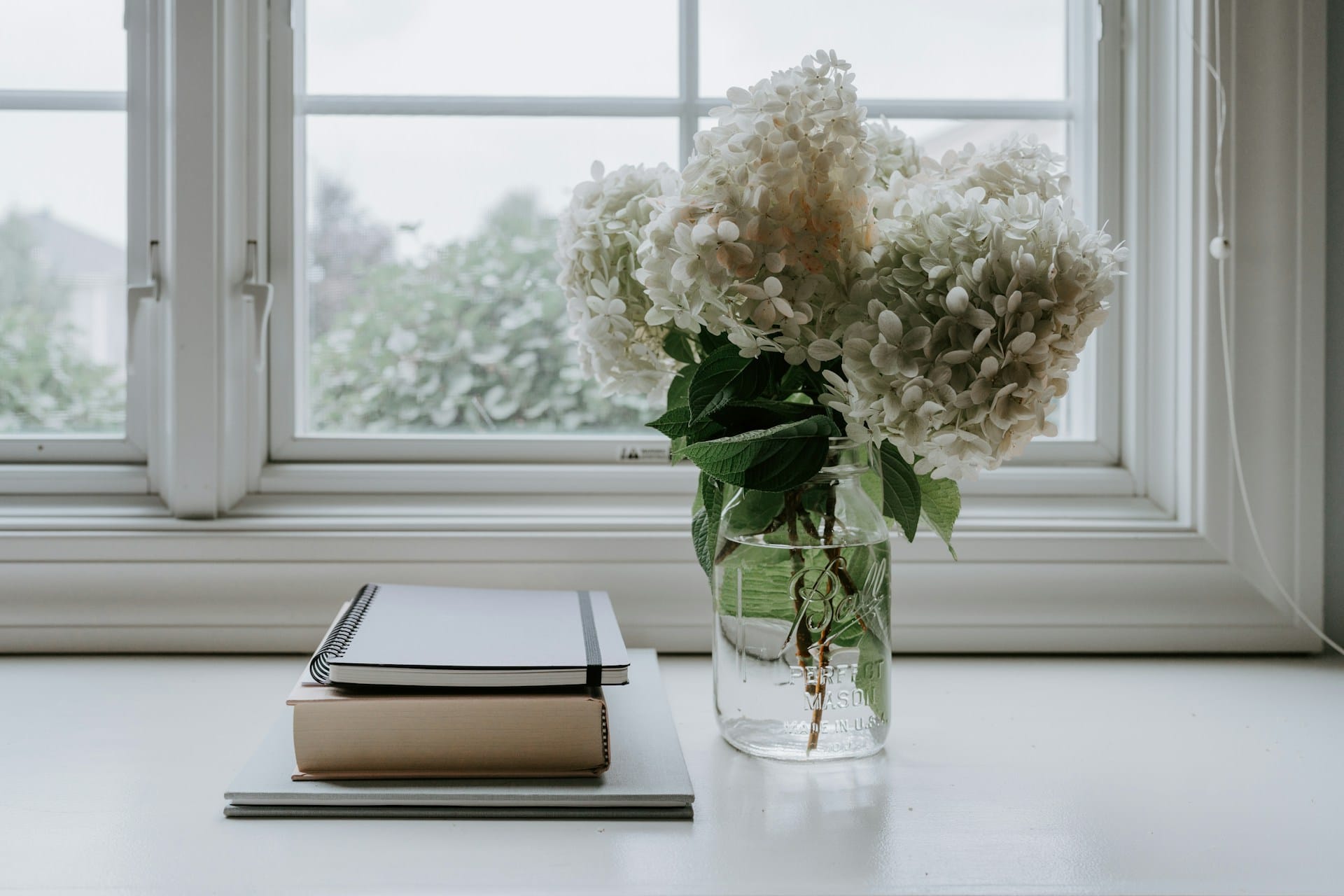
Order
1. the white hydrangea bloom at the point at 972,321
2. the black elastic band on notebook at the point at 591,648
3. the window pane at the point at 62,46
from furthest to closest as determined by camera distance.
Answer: the window pane at the point at 62,46 → the black elastic band on notebook at the point at 591,648 → the white hydrangea bloom at the point at 972,321

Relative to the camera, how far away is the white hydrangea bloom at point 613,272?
0.73m

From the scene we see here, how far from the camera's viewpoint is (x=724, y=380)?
69 cm

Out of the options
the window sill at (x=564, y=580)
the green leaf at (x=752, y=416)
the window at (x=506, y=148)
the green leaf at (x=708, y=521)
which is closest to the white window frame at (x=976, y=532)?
the window sill at (x=564, y=580)

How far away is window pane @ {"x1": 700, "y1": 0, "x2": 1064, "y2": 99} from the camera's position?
1189 mm

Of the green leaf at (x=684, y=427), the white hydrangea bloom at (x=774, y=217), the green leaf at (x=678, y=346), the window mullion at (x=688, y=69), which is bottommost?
the green leaf at (x=684, y=427)

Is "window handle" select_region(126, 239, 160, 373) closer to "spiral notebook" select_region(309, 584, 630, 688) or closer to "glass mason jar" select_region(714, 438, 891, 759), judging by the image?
"spiral notebook" select_region(309, 584, 630, 688)

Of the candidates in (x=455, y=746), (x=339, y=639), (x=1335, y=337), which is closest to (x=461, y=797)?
(x=455, y=746)

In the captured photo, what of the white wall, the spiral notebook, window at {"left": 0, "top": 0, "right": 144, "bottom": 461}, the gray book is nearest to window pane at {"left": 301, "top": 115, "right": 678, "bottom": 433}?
window at {"left": 0, "top": 0, "right": 144, "bottom": 461}

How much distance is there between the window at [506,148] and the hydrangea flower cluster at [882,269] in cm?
55

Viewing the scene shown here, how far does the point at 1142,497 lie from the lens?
1151 mm

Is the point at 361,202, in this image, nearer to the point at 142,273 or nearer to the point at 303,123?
the point at 303,123

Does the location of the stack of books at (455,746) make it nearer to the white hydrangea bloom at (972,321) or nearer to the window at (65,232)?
the white hydrangea bloom at (972,321)

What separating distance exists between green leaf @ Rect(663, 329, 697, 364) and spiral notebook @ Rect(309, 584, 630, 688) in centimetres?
22

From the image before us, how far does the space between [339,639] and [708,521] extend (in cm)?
28
